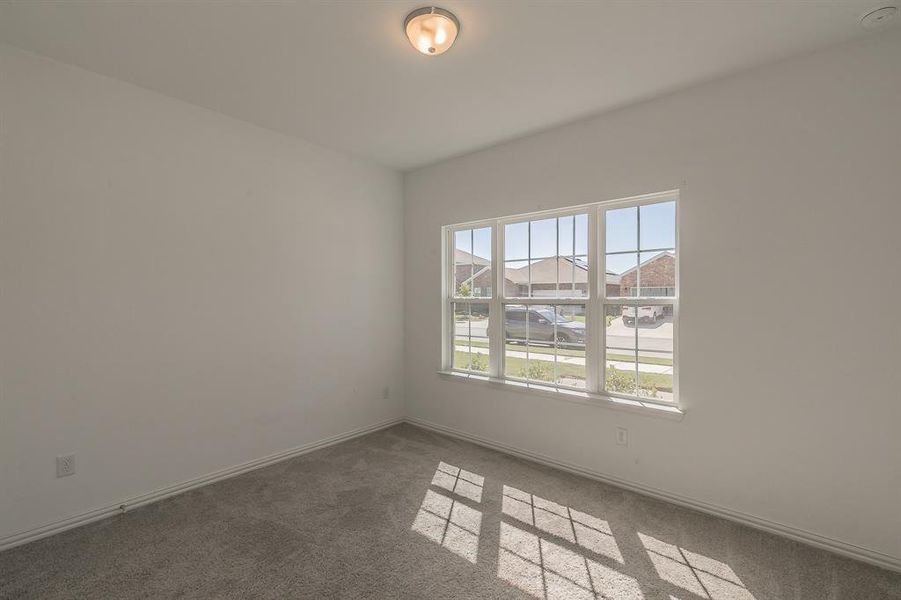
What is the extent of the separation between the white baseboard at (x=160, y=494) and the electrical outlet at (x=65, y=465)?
0.85 ft

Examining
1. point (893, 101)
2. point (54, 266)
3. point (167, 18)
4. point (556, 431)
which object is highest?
point (167, 18)

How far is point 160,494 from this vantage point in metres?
2.72

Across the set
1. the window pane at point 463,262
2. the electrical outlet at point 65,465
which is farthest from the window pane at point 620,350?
the electrical outlet at point 65,465

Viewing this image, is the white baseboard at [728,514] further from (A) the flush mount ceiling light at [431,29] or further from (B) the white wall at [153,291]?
(A) the flush mount ceiling light at [431,29]

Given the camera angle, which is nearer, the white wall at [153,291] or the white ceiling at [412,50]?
the white ceiling at [412,50]

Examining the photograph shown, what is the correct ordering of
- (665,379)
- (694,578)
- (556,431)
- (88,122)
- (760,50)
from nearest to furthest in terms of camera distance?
1. (694,578)
2. (760,50)
3. (88,122)
4. (665,379)
5. (556,431)

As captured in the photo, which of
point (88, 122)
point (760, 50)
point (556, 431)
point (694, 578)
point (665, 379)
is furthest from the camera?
point (556, 431)

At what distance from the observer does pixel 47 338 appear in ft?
7.72

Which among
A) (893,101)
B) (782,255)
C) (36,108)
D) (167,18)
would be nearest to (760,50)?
(893,101)

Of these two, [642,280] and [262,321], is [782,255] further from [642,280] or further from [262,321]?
[262,321]

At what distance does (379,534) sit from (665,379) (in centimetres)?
210

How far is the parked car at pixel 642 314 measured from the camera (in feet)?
9.42

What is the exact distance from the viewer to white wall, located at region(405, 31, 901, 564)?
6.93 feet

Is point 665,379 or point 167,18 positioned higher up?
point 167,18
